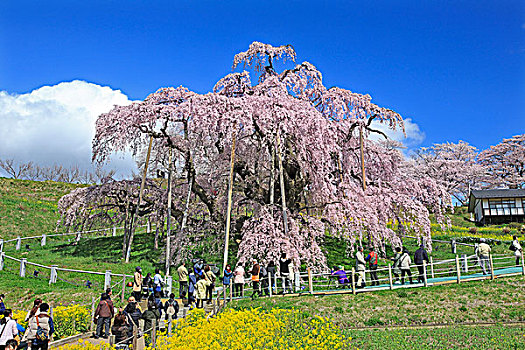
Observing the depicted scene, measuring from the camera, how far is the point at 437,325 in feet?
43.1

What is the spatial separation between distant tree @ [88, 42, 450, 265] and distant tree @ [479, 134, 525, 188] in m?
44.5

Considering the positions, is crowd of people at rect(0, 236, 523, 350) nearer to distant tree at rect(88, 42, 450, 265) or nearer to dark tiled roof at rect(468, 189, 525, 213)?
distant tree at rect(88, 42, 450, 265)

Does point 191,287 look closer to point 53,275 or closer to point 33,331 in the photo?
point 33,331

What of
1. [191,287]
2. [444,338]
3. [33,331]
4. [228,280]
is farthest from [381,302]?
[33,331]

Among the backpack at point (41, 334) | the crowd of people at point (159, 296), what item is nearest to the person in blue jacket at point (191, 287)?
the crowd of people at point (159, 296)

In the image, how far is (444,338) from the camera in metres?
11.1

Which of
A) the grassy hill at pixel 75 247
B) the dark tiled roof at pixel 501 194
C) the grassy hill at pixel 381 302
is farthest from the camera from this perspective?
the dark tiled roof at pixel 501 194

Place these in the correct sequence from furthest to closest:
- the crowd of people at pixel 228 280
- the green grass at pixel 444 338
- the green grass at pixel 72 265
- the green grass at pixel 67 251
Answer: the green grass at pixel 67 251 → the green grass at pixel 72 265 → the crowd of people at pixel 228 280 → the green grass at pixel 444 338

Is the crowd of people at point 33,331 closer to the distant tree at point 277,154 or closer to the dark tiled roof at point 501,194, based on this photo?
the distant tree at point 277,154

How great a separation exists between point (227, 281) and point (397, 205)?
12.5 m

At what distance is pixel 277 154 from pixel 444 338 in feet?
37.5

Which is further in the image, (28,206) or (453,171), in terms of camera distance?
(453,171)

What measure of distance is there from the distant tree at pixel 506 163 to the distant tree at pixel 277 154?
44500 mm

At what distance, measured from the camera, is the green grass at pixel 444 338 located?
10.5 m
